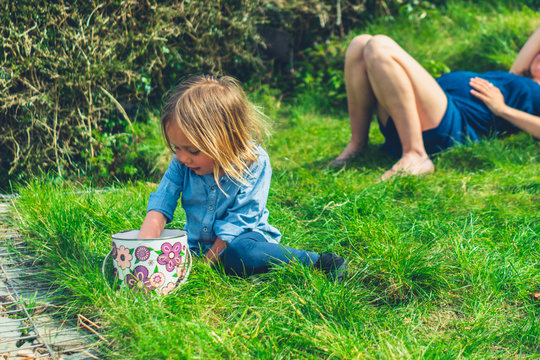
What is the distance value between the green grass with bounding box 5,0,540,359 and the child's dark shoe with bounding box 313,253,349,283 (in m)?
0.05

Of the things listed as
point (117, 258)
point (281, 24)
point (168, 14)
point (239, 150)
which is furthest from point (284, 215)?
point (281, 24)

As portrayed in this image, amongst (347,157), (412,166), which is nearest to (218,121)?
(412,166)

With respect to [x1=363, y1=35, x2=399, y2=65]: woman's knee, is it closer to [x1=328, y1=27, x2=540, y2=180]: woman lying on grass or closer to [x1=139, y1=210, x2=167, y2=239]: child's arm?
[x1=328, y1=27, x2=540, y2=180]: woman lying on grass

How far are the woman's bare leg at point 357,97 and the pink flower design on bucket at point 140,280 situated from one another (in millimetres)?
2028

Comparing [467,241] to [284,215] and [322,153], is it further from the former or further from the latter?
[322,153]

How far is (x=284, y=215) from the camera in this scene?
8.95ft

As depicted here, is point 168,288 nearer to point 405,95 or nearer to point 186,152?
point 186,152

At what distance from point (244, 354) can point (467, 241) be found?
119cm

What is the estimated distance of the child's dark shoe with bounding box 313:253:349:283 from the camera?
6.42ft

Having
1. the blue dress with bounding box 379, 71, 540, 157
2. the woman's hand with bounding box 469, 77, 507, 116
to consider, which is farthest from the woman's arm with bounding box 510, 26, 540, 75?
the woman's hand with bounding box 469, 77, 507, 116

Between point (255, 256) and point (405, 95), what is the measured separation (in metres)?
1.85

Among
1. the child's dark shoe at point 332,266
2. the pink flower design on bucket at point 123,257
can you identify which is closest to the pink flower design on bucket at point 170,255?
the pink flower design on bucket at point 123,257

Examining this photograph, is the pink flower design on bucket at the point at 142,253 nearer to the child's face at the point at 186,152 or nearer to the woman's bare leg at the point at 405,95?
the child's face at the point at 186,152

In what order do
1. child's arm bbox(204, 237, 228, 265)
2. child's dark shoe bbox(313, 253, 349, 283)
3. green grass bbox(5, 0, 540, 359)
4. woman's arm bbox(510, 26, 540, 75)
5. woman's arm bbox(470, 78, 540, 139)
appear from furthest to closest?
woman's arm bbox(510, 26, 540, 75) → woman's arm bbox(470, 78, 540, 139) → child's arm bbox(204, 237, 228, 265) → child's dark shoe bbox(313, 253, 349, 283) → green grass bbox(5, 0, 540, 359)
